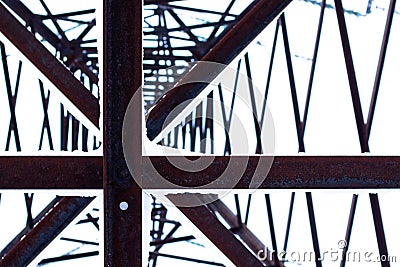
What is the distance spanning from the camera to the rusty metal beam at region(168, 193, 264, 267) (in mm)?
9531

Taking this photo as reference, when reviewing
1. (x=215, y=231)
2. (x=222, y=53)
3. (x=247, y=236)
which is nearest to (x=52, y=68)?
(x=222, y=53)

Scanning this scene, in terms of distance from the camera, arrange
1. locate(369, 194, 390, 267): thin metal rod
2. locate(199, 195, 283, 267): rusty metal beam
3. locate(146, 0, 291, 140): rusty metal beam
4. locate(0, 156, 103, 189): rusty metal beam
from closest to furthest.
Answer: locate(0, 156, 103, 189): rusty metal beam < locate(146, 0, 291, 140): rusty metal beam < locate(369, 194, 390, 267): thin metal rod < locate(199, 195, 283, 267): rusty metal beam

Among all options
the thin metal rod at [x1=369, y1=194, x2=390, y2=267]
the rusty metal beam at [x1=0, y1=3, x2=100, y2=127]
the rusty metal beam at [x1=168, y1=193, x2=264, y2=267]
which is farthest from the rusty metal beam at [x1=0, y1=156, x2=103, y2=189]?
the thin metal rod at [x1=369, y1=194, x2=390, y2=267]

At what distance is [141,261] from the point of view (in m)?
7.43

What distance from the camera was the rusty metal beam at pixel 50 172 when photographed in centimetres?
768

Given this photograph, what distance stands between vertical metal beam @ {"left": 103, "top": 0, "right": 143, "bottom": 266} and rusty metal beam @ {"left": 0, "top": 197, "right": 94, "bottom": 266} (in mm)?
1164

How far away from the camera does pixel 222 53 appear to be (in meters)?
9.50

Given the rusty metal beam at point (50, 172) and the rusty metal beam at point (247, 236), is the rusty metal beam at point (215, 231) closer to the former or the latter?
the rusty metal beam at point (50, 172)

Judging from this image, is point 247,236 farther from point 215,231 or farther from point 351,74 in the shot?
point 215,231

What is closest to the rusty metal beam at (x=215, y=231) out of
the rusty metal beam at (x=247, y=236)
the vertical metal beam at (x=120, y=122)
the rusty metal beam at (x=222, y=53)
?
the rusty metal beam at (x=222, y=53)

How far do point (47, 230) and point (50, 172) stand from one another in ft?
4.33

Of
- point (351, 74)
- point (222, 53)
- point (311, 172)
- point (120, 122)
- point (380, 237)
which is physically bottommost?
point (380, 237)

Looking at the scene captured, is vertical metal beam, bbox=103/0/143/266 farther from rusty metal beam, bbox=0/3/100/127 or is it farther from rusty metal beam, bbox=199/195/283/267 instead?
rusty metal beam, bbox=199/195/283/267

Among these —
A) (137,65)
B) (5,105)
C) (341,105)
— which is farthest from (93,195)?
(5,105)
